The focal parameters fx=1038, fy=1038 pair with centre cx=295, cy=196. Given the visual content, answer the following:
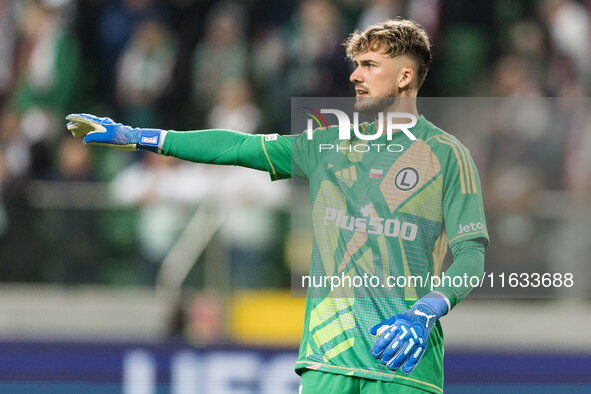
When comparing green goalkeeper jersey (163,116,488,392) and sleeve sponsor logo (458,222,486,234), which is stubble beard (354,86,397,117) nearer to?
green goalkeeper jersey (163,116,488,392)

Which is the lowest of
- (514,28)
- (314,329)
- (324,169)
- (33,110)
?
(314,329)

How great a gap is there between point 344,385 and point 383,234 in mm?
632

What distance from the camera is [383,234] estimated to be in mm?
4246

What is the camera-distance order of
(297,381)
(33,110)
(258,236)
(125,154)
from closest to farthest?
1. (297,381)
2. (258,236)
3. (125,154)
4. (33,110)

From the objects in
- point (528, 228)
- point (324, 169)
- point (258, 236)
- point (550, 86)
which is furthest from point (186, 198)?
point (324, 169)

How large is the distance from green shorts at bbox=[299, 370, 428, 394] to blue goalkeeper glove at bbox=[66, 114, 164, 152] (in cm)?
119

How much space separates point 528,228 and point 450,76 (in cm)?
261

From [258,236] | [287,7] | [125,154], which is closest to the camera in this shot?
[258,236]

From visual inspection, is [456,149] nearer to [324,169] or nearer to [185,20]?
[324,169]

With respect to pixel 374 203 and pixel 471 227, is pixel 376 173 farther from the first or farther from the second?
pixel 471 227

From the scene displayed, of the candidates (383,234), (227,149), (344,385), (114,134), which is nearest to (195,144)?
(227,149)

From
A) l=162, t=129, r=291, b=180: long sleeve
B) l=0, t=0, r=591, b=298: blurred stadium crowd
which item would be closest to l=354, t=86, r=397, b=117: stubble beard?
l=162, t=129, r=291, b=180: long sleeve

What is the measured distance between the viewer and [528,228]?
836 cm

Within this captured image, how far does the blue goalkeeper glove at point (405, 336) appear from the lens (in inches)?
150
